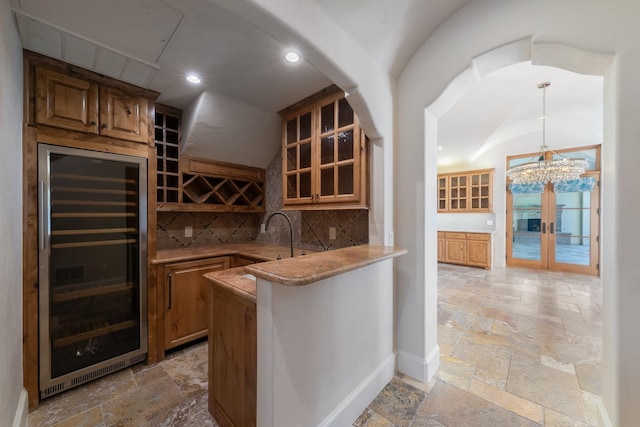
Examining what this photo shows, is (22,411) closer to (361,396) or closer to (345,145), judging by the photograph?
(361,396)

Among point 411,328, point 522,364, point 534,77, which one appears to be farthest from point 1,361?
point 534,77

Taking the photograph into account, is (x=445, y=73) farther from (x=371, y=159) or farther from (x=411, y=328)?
(x=411, y=328)

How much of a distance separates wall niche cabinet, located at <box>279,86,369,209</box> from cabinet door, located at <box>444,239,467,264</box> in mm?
5083

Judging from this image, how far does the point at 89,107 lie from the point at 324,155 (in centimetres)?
189

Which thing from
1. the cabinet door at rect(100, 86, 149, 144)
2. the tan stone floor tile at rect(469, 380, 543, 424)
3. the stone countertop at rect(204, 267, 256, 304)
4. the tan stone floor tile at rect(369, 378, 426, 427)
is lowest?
the tan stone floor tile at rect(469, 380, 543, 424)

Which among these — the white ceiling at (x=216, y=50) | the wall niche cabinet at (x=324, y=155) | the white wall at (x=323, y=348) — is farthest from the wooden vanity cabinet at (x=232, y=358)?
the white ceiling at (x=216, y=50)

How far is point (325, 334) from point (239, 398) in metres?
0.57

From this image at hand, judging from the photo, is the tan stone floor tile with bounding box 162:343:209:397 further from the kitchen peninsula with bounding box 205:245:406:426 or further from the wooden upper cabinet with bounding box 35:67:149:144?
the wooden upper cabinet with bounding box 35:67:149:144

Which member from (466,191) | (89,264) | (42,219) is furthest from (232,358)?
(466,191)

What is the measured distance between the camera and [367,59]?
1680 millimetres

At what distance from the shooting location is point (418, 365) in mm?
1895

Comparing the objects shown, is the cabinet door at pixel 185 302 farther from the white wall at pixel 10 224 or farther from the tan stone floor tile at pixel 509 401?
the tan stone floor tile at pixel 509 401

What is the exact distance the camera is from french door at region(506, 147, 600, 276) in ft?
16.3

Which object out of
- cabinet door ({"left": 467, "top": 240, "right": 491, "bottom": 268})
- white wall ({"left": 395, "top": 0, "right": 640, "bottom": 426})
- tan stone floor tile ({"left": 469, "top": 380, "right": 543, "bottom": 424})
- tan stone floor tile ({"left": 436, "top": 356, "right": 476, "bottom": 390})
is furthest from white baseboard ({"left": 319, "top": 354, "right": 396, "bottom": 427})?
cabinet door ({"left": 467, "top": 240, "right": 491, "bottom": 268})
